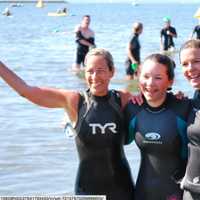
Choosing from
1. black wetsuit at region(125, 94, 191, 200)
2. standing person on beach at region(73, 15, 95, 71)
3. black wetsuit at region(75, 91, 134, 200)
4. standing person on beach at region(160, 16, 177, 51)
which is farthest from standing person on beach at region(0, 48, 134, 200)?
standing person on beach at region(160, 16, 177, 51)

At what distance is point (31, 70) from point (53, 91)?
50.3ft

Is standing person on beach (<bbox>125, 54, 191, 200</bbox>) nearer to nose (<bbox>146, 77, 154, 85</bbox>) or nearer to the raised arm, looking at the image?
nose (<bbox>146, 77, 154, 85</bbox>)

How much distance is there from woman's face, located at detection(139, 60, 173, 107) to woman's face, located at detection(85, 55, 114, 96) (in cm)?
24

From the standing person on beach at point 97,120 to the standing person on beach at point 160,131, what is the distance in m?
0.16

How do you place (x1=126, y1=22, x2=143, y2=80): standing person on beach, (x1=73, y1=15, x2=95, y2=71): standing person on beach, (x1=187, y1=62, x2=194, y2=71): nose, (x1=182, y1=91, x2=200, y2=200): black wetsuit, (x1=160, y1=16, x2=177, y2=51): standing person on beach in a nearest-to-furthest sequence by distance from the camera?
1. (x1=182, y1=91, x2=200, y2=200): black wetsuit
2. (x1=187, y1=62, x2=194, y2=71): nose
3. (x1=126, y1=22, x2=143, y2=80): standing person on beach
4. (x1=73, y1=15, x2=95, y2=71): standing person on beach
5. (x1=160, y1=16, x2=177, y2=51): standing person on beach

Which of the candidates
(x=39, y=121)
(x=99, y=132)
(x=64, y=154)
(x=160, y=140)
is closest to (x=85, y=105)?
(x=99, y=132)

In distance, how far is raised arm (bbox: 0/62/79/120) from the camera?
Result: 439 centimetres

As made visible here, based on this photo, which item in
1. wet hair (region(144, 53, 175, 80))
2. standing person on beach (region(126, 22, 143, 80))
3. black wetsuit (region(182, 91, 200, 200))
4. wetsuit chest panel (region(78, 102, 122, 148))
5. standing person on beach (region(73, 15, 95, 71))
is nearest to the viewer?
black wetsuit (region(182, 91, 200, 200))

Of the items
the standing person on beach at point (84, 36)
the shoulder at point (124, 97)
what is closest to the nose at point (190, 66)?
the shoulder at point (124, 97)

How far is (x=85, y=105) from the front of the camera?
173 inches

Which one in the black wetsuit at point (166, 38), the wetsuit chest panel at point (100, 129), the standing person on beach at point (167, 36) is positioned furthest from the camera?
the black wetsuit at point (166, 38)

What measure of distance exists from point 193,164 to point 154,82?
1.86ft

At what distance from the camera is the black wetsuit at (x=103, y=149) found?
4.36m

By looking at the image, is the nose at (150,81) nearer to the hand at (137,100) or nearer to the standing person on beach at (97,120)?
the hand at (137,100)
